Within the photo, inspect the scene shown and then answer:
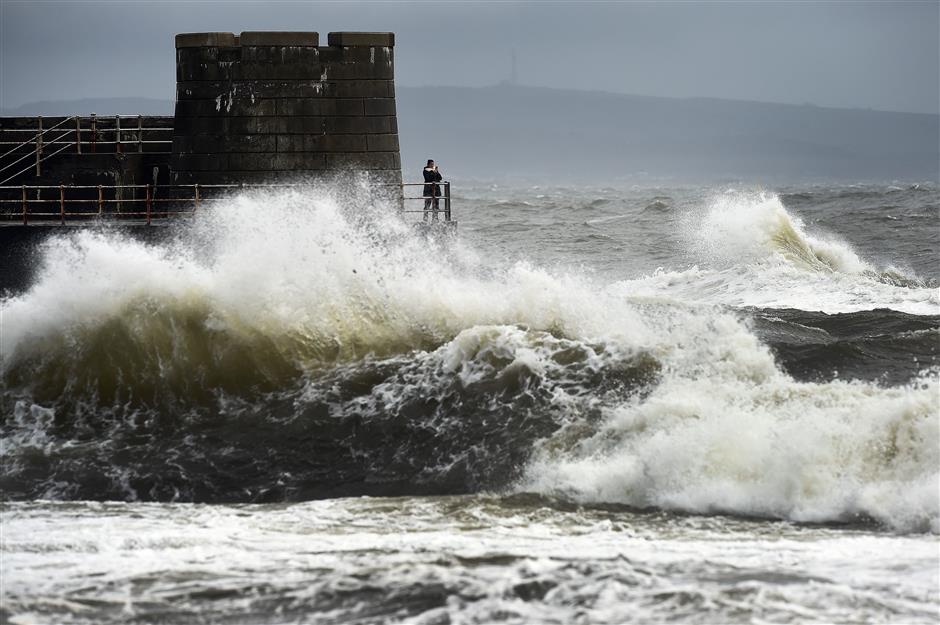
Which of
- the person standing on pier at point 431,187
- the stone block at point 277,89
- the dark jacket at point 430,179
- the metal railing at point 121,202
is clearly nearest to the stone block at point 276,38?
the stone block at point 277,89

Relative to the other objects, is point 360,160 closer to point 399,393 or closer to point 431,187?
point 431,187

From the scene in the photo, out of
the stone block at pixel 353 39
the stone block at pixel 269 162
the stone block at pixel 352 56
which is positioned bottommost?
the stone block at pixel 269 162

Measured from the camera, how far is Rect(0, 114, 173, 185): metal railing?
2048 centimetres

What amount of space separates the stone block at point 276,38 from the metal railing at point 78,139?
3.46m

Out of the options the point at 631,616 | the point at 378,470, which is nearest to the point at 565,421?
the point at 378,470

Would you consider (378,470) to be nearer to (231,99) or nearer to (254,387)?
(254,387)

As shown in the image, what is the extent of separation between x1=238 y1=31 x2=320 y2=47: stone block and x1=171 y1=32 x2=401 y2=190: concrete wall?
0.5 inches

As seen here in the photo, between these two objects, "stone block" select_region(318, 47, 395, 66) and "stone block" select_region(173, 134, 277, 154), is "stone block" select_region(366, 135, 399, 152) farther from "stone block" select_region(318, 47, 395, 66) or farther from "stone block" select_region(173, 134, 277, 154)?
"stone block" select_region(173, 134, 277, 154)

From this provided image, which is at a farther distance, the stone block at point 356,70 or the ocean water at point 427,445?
the stone block at point 356,70

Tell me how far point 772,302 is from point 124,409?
11.0 meters

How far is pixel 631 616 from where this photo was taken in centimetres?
682

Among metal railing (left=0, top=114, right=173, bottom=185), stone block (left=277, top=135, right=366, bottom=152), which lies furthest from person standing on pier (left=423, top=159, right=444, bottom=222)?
metal railing (left=0, top=114, right=173, bottom=185)

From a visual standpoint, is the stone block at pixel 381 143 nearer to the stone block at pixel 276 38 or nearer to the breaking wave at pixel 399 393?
the stone block at pixel 276 38

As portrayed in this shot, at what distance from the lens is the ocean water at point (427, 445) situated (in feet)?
23.7
